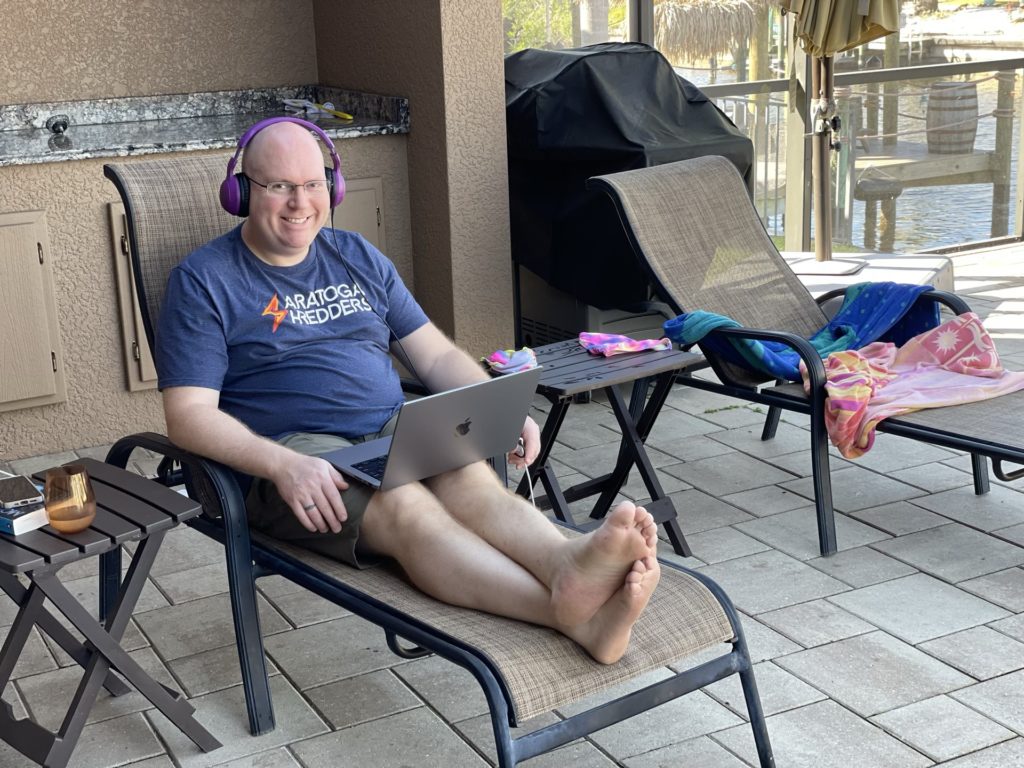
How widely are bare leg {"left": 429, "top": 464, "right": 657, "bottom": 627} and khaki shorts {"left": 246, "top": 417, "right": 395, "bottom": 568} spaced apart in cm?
19

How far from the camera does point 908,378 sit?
368 cm

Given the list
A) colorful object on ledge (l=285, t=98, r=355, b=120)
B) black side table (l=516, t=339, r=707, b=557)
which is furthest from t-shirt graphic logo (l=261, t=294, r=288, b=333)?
colorful object on ledge (l=285, t=98, r=355, b=120)

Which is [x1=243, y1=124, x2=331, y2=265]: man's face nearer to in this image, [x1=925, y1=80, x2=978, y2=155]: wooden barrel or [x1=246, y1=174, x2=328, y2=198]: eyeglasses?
[x1=246, y1=174, x2=328, y2=198]: eyeglasses

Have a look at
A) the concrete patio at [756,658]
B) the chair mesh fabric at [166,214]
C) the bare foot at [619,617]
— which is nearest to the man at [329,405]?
the bare foot at [619,617]

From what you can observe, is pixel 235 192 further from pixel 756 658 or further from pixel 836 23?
pixel 836 23

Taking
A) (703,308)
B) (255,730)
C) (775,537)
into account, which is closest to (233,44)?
(703,308)

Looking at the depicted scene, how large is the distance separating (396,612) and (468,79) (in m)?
2.77

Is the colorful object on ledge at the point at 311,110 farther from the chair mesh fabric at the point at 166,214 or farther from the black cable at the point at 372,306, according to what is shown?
the black cable at the point at 372,306

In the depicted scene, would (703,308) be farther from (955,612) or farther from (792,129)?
(792,129)

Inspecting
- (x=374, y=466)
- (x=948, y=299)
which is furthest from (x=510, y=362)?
(x=948, y=299)

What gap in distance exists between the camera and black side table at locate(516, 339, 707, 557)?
10.5 ft

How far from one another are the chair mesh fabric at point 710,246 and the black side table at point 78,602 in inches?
74.2

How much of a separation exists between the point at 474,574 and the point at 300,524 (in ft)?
1.39

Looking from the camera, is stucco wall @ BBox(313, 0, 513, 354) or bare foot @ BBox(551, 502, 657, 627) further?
stucco wall @ BBox(313, 0, 513, 354)
